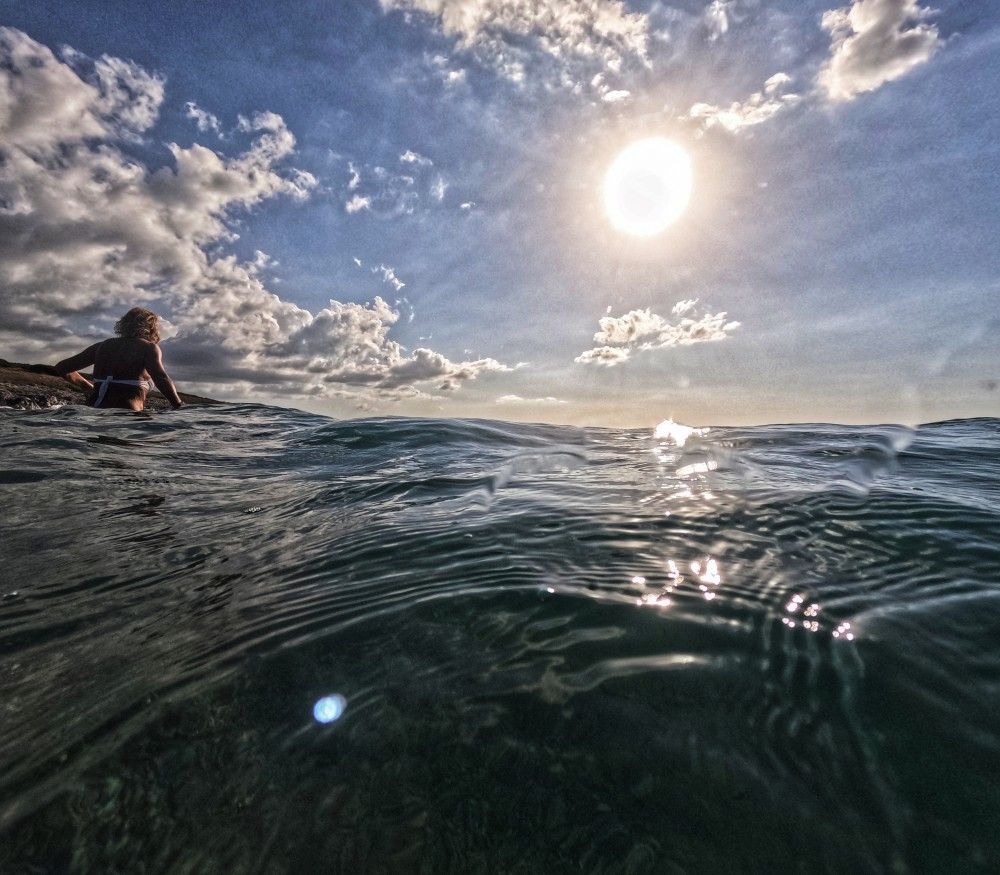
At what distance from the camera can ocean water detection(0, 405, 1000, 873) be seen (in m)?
1.16

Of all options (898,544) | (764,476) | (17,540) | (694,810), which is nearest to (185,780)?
(694,810)

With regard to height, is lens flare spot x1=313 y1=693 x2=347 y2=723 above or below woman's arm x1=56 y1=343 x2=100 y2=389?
below

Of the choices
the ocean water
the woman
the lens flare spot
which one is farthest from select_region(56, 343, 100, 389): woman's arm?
the lens flare spot

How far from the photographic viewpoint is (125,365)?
9.78m

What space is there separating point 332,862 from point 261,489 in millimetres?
4379

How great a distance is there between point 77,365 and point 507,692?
1192 cm

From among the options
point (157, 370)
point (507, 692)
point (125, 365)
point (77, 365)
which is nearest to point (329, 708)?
point (507, 692)

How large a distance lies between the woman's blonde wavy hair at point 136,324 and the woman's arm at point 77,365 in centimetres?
54

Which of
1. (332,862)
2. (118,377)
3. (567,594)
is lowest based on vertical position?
(332,862)

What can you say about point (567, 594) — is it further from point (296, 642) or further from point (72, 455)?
point (72, 455)

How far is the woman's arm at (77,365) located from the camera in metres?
9.27

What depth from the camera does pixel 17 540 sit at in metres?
3.20

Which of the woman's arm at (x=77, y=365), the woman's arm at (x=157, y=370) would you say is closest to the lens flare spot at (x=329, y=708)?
the woman's arm at (x=157, y=370)

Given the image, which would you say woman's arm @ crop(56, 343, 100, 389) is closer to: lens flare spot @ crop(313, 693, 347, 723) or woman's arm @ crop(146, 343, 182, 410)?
woman's arm @ crop(146, 343, 182, 410)
